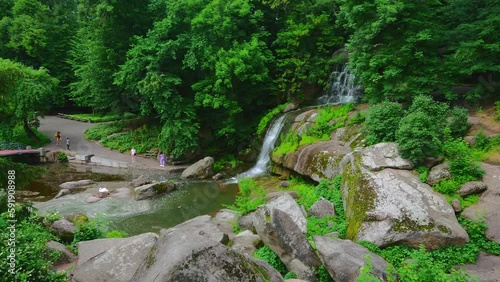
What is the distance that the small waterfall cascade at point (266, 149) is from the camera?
65.2ft

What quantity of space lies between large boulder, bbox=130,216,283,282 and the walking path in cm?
1737

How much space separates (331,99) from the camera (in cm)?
2202

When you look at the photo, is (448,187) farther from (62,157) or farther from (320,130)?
(62,157)

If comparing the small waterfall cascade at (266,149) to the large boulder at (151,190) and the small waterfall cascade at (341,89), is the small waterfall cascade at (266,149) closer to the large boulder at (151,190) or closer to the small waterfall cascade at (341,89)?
the small waterfall cascade at (341,89)

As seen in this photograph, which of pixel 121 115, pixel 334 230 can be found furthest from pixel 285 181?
pixel 121 115

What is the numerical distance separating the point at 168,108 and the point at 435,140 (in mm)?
16214

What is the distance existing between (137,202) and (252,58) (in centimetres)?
1122

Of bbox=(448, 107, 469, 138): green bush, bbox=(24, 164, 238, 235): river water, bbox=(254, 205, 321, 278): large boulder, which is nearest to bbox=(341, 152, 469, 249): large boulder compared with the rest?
bbox=(254, 205, 321, 278): large boulder

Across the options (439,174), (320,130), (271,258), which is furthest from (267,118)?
(271,258)

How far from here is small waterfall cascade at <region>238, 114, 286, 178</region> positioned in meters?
19.9

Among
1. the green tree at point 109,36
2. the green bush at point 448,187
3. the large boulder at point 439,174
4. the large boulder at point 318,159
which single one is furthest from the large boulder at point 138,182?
the green bush at point 448,187

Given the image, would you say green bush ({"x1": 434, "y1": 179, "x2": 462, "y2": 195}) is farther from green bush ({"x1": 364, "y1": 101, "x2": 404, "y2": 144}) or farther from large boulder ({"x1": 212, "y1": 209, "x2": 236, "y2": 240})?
large boulder ({"x1": 212, "y1": 209, "x2": 236, "y2": 240})

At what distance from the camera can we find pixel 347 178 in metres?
10.8

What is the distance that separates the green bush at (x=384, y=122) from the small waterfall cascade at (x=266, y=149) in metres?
8.01
